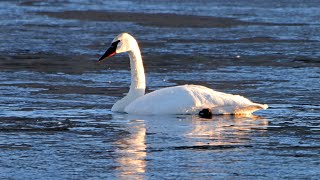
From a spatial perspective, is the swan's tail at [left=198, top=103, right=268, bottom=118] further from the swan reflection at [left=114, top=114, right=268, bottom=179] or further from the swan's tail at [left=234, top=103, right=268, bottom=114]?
the swan reflection at [left=114, top=114, right=268, bottom=179]

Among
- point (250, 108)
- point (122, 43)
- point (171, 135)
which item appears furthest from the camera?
point (122, 43)

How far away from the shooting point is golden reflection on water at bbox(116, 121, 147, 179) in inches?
279

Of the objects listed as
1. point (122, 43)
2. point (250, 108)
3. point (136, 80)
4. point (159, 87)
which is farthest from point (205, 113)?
point (159, 87)

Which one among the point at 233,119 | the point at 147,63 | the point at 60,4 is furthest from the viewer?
the point at 60,4

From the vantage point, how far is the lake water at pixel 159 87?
748cm

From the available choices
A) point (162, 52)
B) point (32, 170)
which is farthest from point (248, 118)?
point (162, 52)

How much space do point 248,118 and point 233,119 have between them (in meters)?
0.21

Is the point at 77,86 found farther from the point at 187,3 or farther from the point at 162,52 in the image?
the point at 187,3

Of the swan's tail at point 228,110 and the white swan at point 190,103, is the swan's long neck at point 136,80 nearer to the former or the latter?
the white swan at point 190,103

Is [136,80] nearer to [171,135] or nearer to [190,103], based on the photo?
[190,103]

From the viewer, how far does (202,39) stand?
19781 mm

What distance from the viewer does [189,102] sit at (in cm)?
1041

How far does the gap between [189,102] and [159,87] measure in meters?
2.74

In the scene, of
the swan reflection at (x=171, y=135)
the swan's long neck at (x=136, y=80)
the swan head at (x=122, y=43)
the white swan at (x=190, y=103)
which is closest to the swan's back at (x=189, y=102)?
the white swan at (x=190, y=103)
